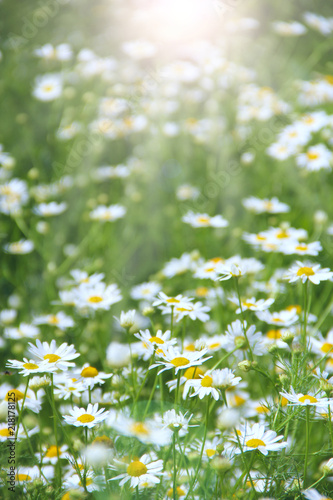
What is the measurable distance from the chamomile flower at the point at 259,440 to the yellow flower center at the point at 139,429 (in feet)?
0.41

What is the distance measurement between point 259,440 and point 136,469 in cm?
17

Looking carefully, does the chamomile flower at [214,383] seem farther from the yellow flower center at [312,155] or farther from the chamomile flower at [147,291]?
the yellow flower center at [312,155]

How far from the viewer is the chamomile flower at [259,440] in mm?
680

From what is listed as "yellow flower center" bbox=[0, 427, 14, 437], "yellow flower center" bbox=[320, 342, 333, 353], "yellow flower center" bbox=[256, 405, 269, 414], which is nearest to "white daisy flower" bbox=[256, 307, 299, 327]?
"yellow flower center" bbox=[320, 342, 333, 353]

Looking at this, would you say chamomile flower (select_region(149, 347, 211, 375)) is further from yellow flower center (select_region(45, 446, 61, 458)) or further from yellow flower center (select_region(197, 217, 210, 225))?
yellow flower center (select_region(197, 217, 210, 225))

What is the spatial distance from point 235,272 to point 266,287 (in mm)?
506

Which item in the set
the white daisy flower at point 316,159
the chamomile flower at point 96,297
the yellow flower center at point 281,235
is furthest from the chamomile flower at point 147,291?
the white daisy flower at point 316,159

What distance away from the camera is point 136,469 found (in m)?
0.67

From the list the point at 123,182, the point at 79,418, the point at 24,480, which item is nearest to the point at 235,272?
the point at 79,418

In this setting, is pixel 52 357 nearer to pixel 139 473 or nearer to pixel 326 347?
pixel 139 473

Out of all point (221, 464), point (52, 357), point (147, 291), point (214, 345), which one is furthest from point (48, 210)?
point (221, 464)

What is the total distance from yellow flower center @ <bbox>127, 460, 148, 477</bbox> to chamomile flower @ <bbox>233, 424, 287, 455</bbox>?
5.2 inches

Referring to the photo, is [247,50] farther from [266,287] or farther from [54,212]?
[266,287]

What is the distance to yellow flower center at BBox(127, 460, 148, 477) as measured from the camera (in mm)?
670
